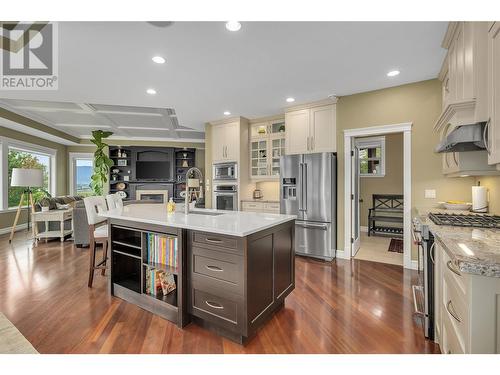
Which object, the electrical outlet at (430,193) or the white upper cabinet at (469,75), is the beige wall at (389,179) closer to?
the electrical outlet at (430,193)

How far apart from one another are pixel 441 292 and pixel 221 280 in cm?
150

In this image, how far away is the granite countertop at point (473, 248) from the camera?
0.89 metres

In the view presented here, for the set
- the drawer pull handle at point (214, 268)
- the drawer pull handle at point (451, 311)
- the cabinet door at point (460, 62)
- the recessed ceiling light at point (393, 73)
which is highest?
the recessed ceiling light at point (393, 73)

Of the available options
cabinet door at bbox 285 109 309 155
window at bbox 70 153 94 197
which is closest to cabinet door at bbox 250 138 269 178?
cabinet door at bbox 285 109 309 155

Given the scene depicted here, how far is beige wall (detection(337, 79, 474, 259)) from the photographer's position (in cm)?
309

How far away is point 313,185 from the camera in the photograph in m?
3.78

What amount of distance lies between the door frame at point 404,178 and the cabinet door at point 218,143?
8.27ft

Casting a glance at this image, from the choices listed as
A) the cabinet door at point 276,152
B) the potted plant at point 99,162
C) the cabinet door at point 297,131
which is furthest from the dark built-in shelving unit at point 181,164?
the cabinet door at point 297,131

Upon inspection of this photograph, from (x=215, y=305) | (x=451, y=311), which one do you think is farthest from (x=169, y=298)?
(x=451, y=311)

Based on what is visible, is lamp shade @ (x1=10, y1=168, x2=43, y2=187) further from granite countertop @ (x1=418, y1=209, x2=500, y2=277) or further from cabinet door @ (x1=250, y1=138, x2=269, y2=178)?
granite countertop @ (x1=418, y1=209, x2=500, y2=277)

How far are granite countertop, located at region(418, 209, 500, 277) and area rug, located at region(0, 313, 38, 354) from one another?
1.49m

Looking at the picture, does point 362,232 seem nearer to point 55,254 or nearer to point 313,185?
point 313,185

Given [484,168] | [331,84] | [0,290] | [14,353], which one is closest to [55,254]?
[0,290]

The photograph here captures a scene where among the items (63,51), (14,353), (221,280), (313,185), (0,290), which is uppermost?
(63,51)
